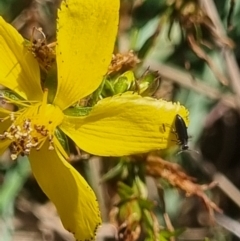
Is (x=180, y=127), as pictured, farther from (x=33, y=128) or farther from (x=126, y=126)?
(x=33, y=128)

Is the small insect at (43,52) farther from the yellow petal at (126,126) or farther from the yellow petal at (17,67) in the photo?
the yellow petal at (126,126)

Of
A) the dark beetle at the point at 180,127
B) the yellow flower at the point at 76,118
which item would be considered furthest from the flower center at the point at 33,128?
the dark beetle at the point at 180,127

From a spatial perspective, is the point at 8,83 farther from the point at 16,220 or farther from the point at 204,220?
the point at 204,220

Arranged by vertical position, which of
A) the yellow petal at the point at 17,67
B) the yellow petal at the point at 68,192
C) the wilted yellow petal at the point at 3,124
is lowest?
the yellow petal at the point at 68,192

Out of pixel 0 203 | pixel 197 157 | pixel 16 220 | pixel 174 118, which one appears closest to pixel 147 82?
pixel 174 118

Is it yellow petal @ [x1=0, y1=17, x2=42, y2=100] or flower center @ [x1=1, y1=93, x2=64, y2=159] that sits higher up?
yellow petal @ [x1=0, y1=17, x2=42, y2=100]

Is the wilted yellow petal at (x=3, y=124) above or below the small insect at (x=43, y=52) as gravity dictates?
below

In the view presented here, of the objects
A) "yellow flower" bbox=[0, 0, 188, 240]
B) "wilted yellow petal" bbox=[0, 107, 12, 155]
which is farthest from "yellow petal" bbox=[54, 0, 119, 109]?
"wilted yellow petal" bbox=[0, 107, 12, 155]

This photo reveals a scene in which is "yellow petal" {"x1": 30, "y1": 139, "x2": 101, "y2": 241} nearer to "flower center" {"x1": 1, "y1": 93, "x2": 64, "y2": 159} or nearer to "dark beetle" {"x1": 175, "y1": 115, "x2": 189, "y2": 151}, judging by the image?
"flower center" {"x1": 1, "y1": 93, "x2": 64, "y2": 159}
